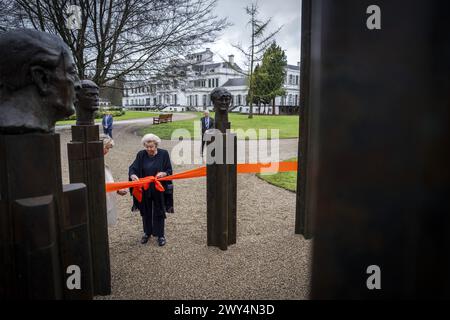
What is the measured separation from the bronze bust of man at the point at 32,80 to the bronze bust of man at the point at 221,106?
9.09ft

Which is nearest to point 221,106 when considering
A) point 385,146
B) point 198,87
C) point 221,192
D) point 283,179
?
point 221,192

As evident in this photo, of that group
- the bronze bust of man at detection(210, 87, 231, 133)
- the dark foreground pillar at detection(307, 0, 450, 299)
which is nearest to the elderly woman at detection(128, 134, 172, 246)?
the bronze bust of man at detection(210, 87, 231, 133)

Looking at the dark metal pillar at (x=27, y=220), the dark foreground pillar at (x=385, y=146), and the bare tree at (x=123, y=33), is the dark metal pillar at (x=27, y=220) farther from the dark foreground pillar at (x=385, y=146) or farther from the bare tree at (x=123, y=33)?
the bare tree at (x=123, y=33)

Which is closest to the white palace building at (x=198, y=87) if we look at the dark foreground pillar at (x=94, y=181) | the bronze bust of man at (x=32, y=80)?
the dark foreground pillar at (x=94, y=181)

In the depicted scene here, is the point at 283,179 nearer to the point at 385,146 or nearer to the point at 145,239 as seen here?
the point at 145,239

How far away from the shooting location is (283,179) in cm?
906

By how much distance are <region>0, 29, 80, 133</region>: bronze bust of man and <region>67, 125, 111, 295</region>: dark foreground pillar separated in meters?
1.54

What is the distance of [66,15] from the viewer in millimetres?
15539

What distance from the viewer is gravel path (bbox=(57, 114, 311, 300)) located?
139 inches

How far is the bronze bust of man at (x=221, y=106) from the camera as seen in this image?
4379 mm

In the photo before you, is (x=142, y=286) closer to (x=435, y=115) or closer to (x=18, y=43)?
(x=18, y=43)

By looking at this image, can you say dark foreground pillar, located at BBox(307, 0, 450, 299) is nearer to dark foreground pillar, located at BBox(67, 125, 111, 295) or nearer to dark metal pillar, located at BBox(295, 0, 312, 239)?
dark foreground pillar, located at BBox(67, 125, 111, 295)

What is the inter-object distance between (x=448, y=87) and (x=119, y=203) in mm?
6989

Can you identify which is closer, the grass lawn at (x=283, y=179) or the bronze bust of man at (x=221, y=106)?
the bronze bust of man at (x=221, y=106)
